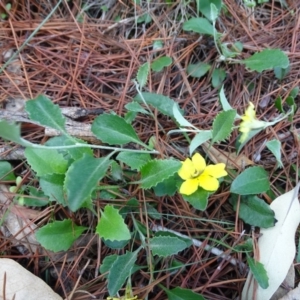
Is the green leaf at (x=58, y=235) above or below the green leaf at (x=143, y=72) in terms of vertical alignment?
below

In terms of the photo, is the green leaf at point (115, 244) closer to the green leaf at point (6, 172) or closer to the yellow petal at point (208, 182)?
the yellow petal at point (208, 182)

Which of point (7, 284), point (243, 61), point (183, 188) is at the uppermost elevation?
point (243, 61)

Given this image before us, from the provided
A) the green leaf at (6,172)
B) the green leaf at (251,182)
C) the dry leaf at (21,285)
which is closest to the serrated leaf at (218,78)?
the green leaf at (251,182)

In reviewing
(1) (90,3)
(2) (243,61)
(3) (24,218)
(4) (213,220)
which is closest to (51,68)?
(1) (90,3)

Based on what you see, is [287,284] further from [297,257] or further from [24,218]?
[24,218]

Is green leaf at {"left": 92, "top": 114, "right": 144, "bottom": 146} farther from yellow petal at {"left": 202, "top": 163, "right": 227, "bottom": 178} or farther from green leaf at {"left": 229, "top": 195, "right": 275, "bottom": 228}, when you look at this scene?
green leaf at {"left": 229, "top": 195, "right": 275, "bottom": 228}

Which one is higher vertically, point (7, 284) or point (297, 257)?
point (7, 284)
